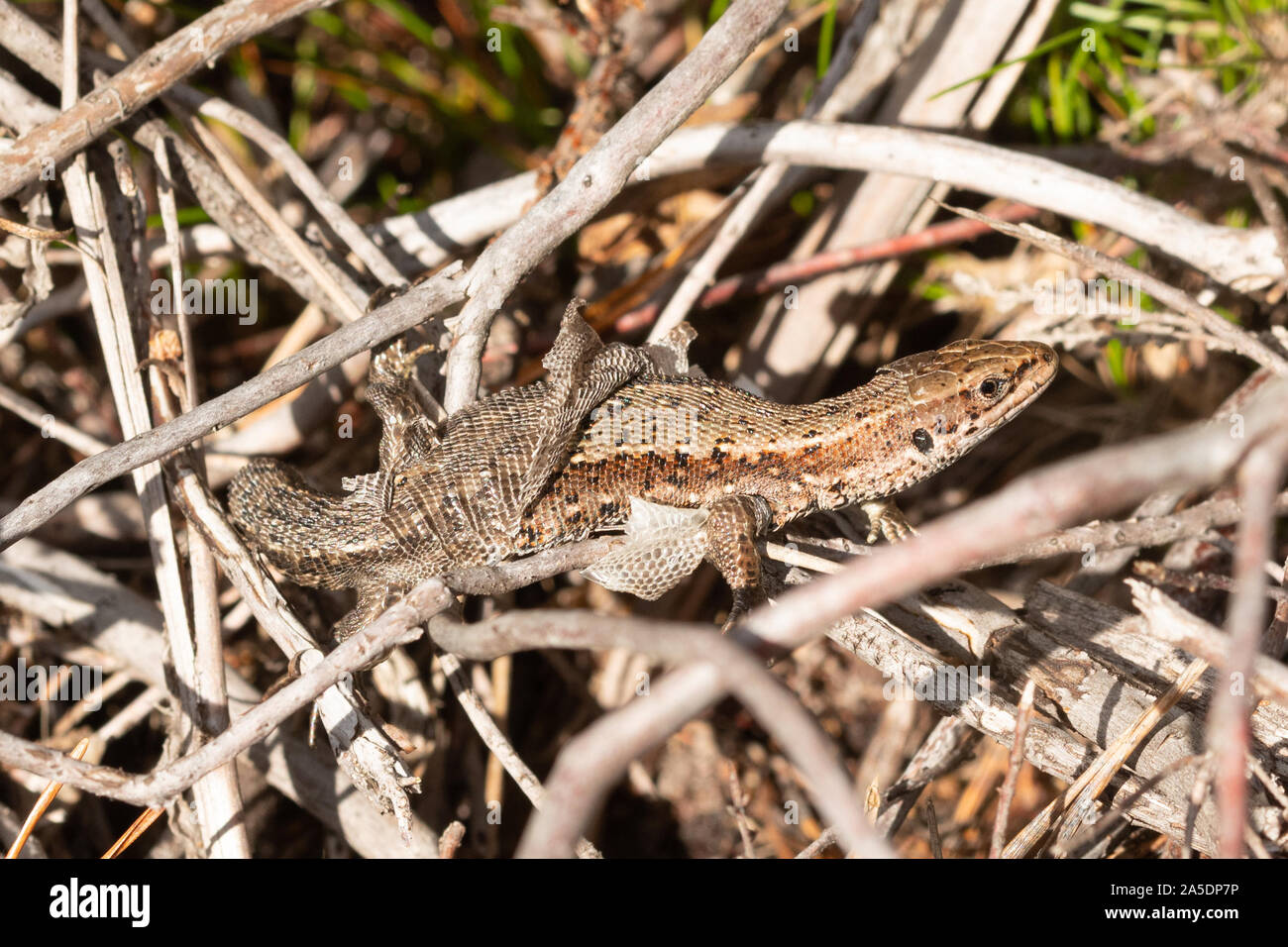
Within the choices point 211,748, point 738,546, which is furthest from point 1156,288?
point 211,748

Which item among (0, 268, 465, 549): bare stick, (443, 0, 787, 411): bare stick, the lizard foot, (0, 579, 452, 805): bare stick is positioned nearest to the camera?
(0, 579, 452, 805): bare stick

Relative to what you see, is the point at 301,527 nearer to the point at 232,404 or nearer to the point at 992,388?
the point at 232,404

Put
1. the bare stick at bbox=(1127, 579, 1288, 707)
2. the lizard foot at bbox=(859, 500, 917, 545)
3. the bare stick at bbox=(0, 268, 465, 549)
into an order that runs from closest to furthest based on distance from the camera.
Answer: the bare stick at bbox=(1127, 579, 1288, 707), the bare stick at bbox=(0, 268, 465, 549), the lizard foot at bbox=(859, 500, 917, 545)

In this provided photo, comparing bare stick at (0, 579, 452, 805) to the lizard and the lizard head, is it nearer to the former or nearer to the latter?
the lizard

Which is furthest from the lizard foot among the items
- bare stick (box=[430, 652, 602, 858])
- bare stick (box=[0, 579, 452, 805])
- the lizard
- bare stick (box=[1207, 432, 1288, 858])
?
bare stick (box=[1207, 432, 1288, 858])

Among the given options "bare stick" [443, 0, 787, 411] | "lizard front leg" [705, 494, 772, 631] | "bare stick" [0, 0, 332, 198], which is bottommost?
"lizard front leg" [705, 494, 772, 631]

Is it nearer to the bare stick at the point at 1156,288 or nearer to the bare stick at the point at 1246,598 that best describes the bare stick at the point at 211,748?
the bare stick at the point at 1246,598

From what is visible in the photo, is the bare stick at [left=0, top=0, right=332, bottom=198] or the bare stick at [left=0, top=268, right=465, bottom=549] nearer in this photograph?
the bare stick at [left=0, top=268, right=465, bottom=549]
